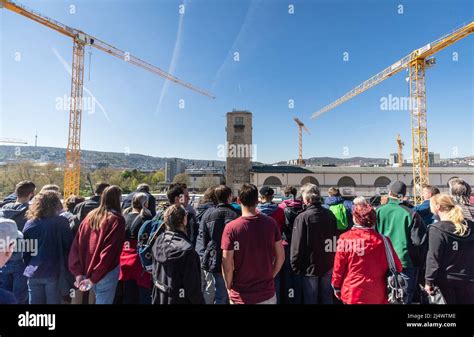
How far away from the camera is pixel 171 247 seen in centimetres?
258

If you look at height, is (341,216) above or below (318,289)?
above

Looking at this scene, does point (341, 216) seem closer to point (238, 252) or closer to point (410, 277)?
point (410, 277)

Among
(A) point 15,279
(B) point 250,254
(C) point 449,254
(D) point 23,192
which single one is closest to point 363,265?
(C) point 449,254

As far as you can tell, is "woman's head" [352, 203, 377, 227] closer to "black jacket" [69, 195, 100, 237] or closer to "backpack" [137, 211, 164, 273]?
"backpack" [137, 211, 164, 273]

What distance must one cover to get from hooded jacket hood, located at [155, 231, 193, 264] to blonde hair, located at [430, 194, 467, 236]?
3596 millimetres

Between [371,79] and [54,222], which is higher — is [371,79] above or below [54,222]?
above

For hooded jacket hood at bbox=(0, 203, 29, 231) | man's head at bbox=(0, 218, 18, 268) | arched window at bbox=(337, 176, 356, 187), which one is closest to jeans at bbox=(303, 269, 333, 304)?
man's head at bbox=(0, 218, 18, 268)

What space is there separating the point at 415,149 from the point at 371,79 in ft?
65.3

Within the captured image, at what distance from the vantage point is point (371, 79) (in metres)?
45.5

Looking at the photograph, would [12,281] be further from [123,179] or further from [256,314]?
[123,179]

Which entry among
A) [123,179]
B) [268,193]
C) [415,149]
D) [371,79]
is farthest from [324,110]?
[268,193]

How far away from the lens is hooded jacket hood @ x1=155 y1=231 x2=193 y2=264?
8.35 ft

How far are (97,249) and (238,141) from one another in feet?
154

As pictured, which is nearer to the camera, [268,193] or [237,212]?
[237,212]
